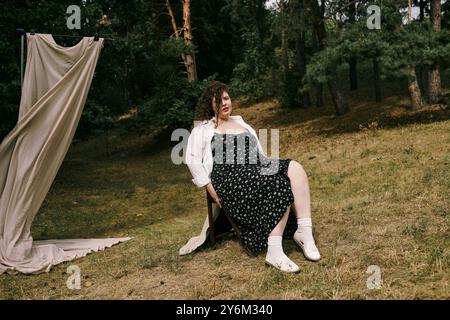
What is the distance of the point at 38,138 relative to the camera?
508 cm

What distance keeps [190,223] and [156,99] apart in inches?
408

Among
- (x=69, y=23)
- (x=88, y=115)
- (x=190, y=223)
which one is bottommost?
(x=190, y=223)

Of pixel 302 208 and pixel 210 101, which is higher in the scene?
pixel 210 101

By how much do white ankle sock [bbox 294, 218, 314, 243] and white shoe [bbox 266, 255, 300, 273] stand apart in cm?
28

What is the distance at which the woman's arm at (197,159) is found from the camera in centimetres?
427

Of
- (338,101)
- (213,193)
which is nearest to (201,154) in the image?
(213,193)

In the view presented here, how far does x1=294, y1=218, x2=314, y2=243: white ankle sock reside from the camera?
13.1 feet

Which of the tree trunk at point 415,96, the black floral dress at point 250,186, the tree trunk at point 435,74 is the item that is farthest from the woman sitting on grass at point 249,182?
the tree trunk at point 415,96

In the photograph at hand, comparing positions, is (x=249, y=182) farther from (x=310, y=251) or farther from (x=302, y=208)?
(x=310, y=251)

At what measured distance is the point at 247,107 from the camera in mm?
21125

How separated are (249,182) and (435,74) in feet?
35.4

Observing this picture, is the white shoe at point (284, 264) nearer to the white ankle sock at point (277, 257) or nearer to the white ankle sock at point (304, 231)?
the white ankle sock at point (277, 257)
